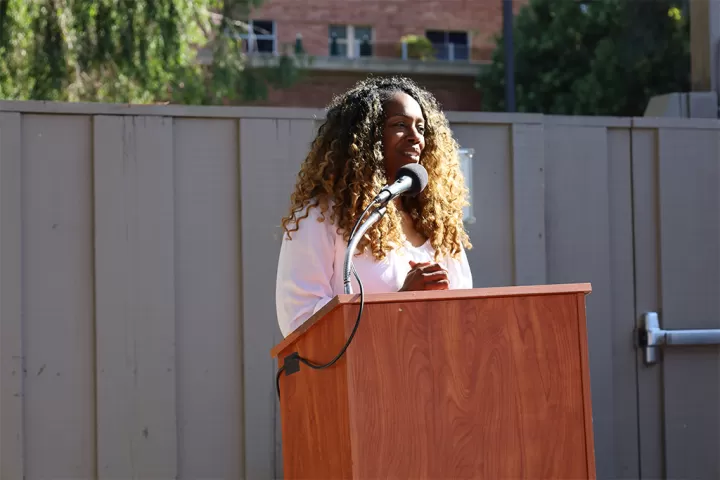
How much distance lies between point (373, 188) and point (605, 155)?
2.48 metres

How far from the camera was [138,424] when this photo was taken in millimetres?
4605

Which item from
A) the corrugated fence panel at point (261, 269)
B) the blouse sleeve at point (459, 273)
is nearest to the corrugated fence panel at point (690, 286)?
the corrugated fence panel at point (261, 269)

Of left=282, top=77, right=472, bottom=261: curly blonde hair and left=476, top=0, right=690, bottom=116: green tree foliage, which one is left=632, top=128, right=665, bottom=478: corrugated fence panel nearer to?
left=282, top=77, right=472, bottom=261: curly blonde hair

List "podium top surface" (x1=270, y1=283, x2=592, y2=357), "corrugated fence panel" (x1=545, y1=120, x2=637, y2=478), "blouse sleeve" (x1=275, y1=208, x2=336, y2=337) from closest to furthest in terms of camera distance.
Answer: "podium top surface" (x1=270, y1=283, x2=592, y2=357)
"blouse sleeve" (x1=275, y1=208, x2=336, y2=337)
"corrugated fence panel" (x1=545, y1=120, x2=637, y2=478)

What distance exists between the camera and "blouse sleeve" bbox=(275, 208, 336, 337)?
2.97 meters

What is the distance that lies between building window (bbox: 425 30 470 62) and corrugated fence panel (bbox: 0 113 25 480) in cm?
2355

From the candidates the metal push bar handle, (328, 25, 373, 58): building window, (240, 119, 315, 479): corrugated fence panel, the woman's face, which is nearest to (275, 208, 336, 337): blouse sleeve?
the woman's face

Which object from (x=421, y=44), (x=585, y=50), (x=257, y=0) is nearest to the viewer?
(x=257, y=0)

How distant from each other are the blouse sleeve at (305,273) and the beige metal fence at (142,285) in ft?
5.64

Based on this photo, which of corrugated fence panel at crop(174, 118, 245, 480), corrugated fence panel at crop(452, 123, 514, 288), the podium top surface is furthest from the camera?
corrugated fence panel at crop(452, 123, 514, 288)

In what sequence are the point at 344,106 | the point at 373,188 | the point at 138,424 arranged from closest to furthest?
the point at 373,188, the point at 344,106, the point at 138,424

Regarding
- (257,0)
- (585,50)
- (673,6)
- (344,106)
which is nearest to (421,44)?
(585,50)

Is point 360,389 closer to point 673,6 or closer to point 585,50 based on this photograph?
point 673,6

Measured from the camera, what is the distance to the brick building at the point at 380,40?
25391mm
